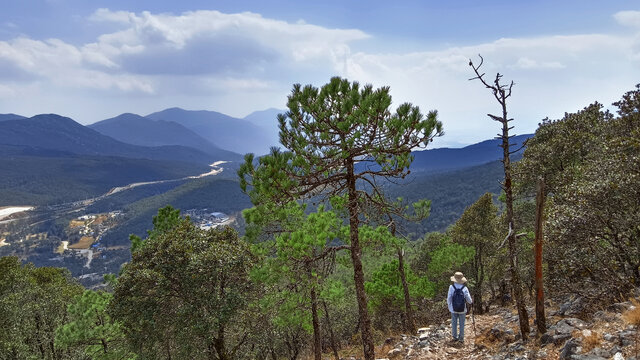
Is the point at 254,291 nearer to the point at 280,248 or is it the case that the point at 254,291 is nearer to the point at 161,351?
the point at 280,248

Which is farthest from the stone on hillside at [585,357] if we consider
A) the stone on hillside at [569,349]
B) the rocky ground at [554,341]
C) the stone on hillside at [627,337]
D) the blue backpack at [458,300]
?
the blue backpack at [458,300]

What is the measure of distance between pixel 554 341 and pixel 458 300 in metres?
3.11

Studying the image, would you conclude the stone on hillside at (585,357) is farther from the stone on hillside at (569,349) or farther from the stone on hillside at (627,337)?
the stone on hillside at (627,337)

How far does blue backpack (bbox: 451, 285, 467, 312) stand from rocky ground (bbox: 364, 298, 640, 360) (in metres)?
1.48

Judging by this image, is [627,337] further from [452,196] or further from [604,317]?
[452,196]

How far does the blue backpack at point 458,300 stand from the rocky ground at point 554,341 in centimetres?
148

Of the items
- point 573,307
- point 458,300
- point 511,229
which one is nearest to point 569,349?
point 511,229

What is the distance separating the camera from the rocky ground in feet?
26.1

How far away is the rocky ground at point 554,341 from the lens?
26.1 feet

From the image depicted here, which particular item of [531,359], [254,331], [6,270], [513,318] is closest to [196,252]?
[254,331]

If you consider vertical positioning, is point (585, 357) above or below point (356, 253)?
below

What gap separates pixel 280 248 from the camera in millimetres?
10797

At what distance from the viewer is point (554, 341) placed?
31.4 feet

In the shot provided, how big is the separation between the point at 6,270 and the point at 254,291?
22534 millimetres
